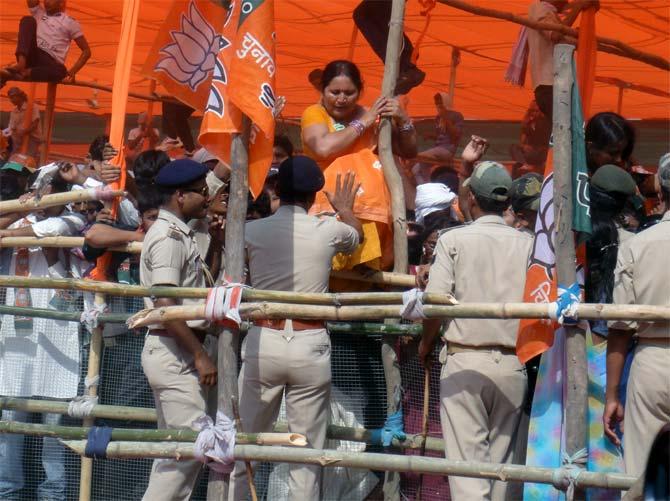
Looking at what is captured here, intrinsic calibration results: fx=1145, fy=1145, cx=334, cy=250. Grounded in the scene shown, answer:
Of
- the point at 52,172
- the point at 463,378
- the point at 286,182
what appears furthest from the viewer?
the point at 52,172

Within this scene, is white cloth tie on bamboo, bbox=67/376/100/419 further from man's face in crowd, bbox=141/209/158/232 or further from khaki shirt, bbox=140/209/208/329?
man's face in crowd, bbox=141/209/158/232

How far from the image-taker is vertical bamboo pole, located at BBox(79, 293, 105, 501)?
225 inches

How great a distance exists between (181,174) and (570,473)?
2.22m

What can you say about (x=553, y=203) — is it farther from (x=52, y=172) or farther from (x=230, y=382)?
(x=52, y=172)

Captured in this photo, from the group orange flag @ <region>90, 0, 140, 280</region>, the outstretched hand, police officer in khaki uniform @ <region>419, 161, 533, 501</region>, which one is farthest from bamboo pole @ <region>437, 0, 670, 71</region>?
police officer in khaki uniform @ <region>419, 161, 533, 501</region>

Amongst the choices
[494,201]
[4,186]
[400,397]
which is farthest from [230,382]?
[4,186]

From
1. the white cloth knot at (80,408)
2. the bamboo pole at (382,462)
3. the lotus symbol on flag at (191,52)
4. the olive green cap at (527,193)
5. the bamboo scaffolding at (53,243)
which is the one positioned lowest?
the bamboo pole at (382,462)

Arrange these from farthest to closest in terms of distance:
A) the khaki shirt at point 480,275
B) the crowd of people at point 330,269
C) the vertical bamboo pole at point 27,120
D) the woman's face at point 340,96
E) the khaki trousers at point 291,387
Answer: the vertical bamboo pole at point 27,120
the woman's face at point 340,96
the khaki trousers at point 291,387
the khaki shirt at point 480,275
the crowd of people at point 330,269

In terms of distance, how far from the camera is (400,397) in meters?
5.42

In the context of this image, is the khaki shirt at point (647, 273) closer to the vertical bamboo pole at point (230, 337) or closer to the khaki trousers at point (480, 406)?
the khaki trousers at point (480, 406)

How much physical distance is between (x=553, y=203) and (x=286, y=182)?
125cm

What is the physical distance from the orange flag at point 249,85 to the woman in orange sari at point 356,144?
0.69m

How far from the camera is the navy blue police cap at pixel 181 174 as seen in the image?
208 inches

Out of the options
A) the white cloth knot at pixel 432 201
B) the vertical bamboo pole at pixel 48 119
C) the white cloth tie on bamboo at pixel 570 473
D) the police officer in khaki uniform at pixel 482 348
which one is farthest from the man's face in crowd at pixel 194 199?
the vertical bamboo pole at pixel 48 119
